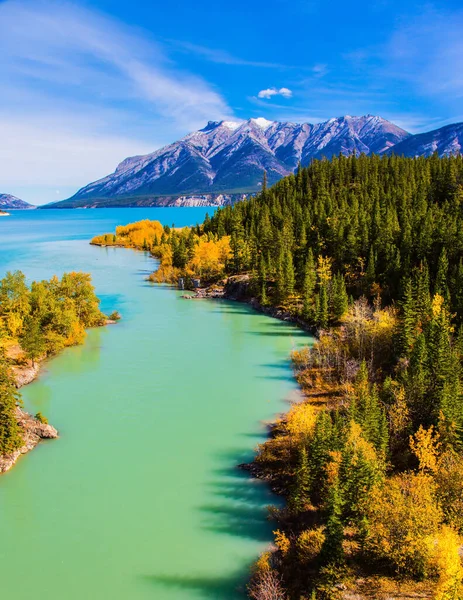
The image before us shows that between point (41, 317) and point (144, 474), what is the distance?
32671 millimetres

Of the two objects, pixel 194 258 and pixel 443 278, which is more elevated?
pixel 194 258

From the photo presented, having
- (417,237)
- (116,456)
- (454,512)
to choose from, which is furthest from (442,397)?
(417,237)

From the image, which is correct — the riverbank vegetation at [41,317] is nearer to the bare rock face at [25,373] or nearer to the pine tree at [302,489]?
the bare rock face at [25,373]

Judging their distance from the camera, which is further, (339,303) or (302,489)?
(339,303)

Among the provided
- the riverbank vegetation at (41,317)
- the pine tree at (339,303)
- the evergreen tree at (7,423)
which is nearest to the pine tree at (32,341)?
the riverbank vegetation at (41,317)

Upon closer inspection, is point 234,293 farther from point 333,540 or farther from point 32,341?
point 333,540

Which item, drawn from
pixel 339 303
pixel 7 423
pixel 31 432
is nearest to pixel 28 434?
pixel 31 432

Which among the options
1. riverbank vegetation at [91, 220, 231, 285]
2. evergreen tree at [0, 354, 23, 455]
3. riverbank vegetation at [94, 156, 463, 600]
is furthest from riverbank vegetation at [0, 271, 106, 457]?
riverbank vegetation at [91, 220, 231, 285]

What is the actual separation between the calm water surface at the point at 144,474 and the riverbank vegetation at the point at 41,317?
248 cm

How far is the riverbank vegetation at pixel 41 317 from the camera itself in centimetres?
5363

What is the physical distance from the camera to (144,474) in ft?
111

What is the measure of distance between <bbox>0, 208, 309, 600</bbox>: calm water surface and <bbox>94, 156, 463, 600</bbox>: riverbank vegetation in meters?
2.94

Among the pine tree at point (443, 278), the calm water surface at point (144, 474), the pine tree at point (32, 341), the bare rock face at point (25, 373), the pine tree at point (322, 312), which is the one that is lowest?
the calm water surface at point (144, 474)

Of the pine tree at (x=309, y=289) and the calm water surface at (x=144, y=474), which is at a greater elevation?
the pine tree at (x=309, y=289)
